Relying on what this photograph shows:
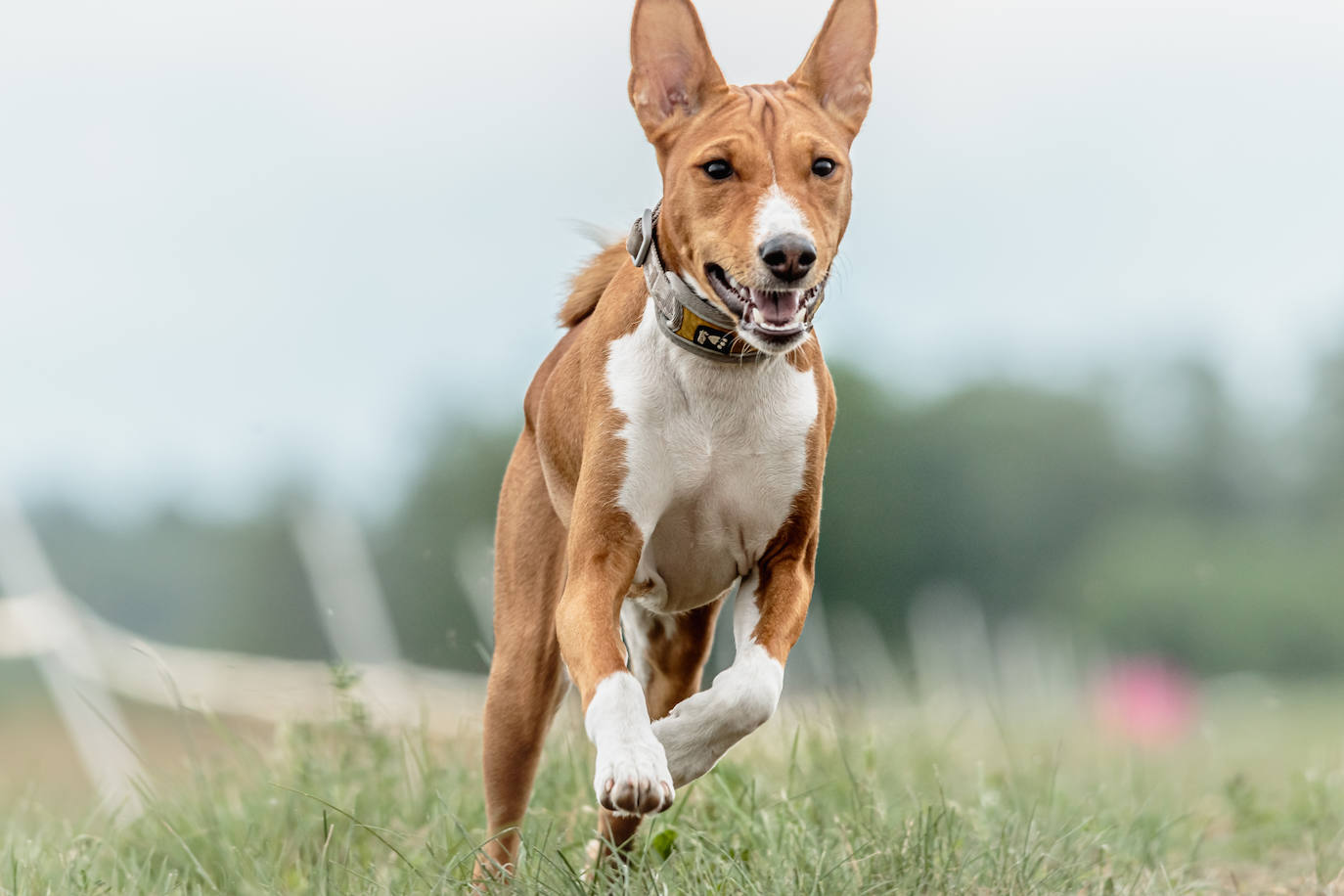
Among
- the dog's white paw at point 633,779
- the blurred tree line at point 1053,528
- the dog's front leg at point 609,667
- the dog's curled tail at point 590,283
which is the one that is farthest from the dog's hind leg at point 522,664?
the blurred tree line at point 1053,528

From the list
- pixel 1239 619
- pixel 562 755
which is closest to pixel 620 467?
pixel 562 755

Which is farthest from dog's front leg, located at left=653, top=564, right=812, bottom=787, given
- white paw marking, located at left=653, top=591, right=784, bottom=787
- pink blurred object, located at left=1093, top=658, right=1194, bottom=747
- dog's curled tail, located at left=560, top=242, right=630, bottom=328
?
pink blurred object, located at left=1093, top=658, right=1194, bottom=747

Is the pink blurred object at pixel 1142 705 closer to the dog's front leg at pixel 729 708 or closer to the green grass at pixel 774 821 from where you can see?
the green grass at pixel 774 821

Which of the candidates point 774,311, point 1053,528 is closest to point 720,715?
point 774,311

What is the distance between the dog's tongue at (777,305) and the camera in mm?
4000

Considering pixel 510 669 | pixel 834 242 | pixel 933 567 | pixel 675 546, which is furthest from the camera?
pixel 933 567

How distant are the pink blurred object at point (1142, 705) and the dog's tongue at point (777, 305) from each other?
173 inches

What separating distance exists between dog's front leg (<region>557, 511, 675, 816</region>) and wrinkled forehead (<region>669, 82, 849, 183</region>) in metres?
1.03

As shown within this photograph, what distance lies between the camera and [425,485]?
32.7m

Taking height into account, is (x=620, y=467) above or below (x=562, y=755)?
above

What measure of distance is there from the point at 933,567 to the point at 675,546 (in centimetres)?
2755

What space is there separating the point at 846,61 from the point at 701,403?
1.11 meters

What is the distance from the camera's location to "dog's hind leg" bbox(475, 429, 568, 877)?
16.5 feet

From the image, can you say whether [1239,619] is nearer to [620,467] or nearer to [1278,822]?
[1278,822]
